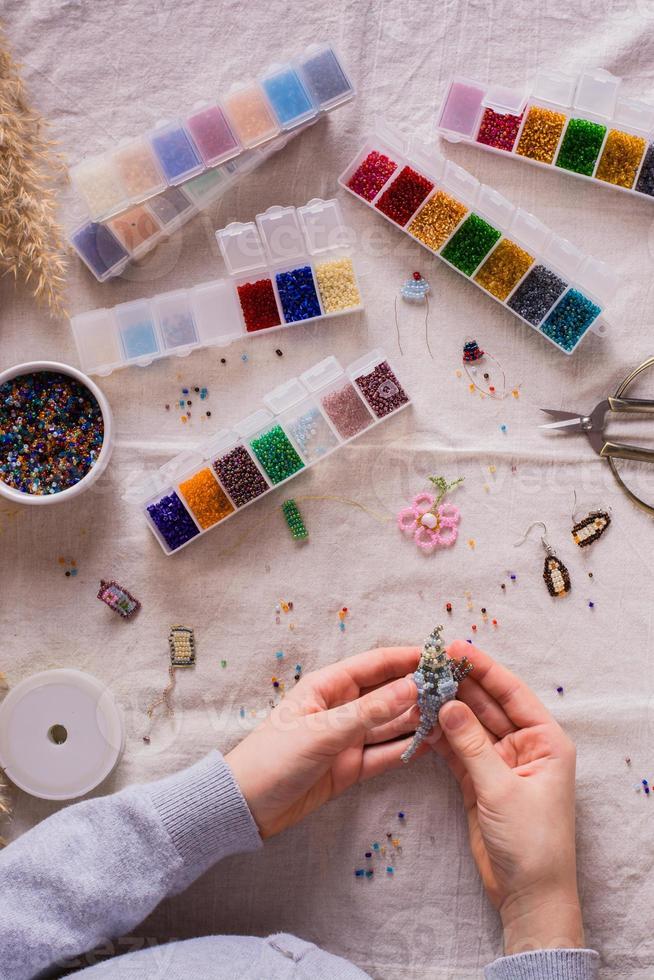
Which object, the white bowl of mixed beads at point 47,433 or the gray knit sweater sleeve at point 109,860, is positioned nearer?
the gray knit sweater sleeve at point 109,860

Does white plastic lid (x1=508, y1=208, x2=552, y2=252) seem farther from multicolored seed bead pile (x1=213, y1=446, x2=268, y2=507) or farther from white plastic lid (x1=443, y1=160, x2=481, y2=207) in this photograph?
multicolored seed bead pile (x1=213, y1=446, x2=268, y2=507)

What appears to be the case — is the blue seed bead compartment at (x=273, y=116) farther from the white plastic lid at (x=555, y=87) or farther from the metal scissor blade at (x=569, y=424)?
the metal scissor blade at (x=569, y=424)

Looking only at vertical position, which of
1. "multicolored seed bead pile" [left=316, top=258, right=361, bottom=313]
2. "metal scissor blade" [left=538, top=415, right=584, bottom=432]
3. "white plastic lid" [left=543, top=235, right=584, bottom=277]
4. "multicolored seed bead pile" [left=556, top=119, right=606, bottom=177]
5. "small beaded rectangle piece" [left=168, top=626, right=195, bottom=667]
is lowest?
"small beaded rectangle piece" [left=168, top=626, right=195, bottom=667]

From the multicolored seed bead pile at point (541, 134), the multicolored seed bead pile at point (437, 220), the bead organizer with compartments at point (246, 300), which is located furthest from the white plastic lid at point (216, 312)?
the multicolored seed bead pile at point (541, 134)

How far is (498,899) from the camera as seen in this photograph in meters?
1.42

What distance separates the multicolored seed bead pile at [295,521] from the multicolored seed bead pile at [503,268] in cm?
52

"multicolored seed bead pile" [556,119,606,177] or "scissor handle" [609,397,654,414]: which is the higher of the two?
"multicolored seed bead pile" [556,119,606,177]

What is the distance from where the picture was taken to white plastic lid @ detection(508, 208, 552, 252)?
4.85 ft

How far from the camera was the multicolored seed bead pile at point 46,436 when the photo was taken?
1440mm

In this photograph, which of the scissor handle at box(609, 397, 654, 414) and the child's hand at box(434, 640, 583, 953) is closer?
the child's hand at box(434, 640, 583, 953)

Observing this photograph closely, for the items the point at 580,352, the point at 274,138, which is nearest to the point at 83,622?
the point at 274,138

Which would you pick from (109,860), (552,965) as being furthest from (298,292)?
(552,965)

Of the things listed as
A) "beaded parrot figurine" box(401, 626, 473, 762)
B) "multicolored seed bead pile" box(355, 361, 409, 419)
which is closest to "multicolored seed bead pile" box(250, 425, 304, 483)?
"multicolored seed bead pile" box(355, 361, 409, 419)

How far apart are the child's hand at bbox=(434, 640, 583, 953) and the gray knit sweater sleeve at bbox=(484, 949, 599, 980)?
0.02 m
